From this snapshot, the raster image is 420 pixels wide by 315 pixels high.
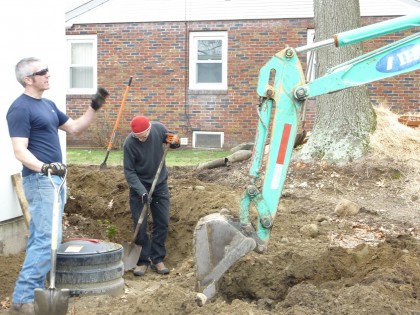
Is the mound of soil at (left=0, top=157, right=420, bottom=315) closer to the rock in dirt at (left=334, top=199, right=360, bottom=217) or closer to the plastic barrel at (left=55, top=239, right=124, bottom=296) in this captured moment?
the rock in dirt at (left=334, top=199, right=360, bottom=217)

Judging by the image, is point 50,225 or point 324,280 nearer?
point 50,225

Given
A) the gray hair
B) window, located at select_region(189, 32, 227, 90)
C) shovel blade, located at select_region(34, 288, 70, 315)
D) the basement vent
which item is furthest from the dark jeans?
window, located at select_region(189, 32, 227, 90)

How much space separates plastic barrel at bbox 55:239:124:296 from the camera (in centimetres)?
714

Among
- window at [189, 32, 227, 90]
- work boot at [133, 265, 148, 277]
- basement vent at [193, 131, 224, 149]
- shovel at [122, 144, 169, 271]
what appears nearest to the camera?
shovel at [122, 144, 169, 271]

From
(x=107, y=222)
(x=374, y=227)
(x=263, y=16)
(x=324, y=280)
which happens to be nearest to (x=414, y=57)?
(x=324, y=280)

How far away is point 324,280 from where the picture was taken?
732 centimetres

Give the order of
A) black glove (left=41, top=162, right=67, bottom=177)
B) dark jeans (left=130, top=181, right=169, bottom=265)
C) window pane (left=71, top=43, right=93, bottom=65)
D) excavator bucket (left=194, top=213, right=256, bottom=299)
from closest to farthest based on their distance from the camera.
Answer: black glove (left=41, top=162, right=67, bottom=177) < excavator bucket (left=194, top=213, right=256, bottom=299) < dark jeans (left=130, top=181, right=169, bottom=265) < window pane (left=71, top=43, right=93, bottom=65)

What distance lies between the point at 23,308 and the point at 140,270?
120 inches

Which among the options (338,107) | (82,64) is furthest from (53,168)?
(82,64)

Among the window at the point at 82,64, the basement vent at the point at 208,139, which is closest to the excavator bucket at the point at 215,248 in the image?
the basement vent at the point at 208,139

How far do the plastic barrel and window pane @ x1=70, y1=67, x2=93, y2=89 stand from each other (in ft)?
49.8

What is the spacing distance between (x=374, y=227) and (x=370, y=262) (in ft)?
7.57

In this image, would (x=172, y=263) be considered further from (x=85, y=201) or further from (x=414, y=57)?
(x=414, y=57)

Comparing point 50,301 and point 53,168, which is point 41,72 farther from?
point 50,301
